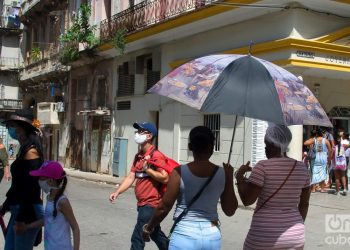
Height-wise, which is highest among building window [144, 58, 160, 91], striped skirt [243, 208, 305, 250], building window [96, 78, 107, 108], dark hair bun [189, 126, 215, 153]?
building window [144, 58, 160, 91]

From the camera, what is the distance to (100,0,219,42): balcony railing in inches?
673

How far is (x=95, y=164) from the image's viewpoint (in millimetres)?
24000

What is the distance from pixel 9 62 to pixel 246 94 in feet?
124

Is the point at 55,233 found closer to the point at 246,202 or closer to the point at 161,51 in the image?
the point at 246,202

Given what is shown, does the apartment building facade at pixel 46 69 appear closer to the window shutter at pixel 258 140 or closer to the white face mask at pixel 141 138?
the window shutter at pixel 258 140

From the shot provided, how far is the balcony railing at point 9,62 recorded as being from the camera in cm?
3872

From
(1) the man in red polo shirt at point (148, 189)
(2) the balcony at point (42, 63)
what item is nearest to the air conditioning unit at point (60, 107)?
(2) the balcony at point (42, 63)

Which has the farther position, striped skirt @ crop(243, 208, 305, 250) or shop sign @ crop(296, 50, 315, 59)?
shop sign @ crop(296, 50, 315, 59)

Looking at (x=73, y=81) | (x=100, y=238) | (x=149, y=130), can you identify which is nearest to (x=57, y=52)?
(x=73, y=81)

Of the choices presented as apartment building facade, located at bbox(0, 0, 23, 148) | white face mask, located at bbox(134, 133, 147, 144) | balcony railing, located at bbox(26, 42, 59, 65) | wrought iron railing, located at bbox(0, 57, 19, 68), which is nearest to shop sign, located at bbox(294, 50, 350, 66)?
white face mask, located at bbox(134, 133, 147, 144)

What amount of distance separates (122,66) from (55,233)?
18.3m

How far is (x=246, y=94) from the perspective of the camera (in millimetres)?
4113

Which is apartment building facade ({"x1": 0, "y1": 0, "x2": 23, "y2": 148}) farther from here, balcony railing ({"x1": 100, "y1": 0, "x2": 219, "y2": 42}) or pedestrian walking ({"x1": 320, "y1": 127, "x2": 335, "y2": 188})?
pedestrian walking ({"x1": 320, "y1": 127, "x2": 335, "y2": 188})

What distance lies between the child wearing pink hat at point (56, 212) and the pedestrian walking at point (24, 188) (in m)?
0.37
